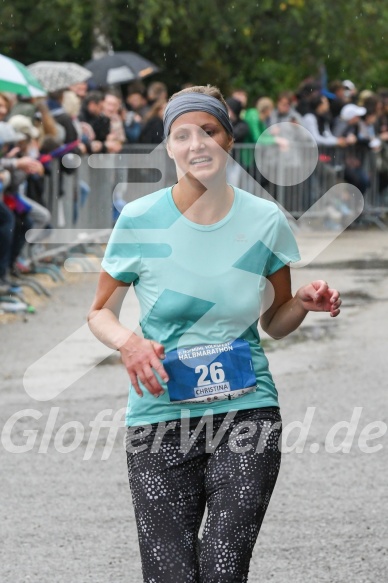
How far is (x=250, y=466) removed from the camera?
156 inches

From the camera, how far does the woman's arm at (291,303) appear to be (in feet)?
13.2

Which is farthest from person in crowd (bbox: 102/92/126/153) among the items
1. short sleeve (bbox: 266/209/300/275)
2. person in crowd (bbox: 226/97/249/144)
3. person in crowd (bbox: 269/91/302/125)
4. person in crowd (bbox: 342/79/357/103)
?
short sleeve (bbox: 266/209/300/275)

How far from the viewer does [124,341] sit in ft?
12.7

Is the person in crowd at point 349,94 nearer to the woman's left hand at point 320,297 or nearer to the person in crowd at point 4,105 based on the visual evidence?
the person in crowd at point 4,105

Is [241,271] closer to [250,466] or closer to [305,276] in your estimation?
[250,466]

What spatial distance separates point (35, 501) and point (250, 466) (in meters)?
A: 2.89

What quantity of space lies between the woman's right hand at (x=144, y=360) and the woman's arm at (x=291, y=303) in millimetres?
500

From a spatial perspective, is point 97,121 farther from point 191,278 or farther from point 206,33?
point 206,33

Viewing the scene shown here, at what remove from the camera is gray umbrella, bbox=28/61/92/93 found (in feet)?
55.1

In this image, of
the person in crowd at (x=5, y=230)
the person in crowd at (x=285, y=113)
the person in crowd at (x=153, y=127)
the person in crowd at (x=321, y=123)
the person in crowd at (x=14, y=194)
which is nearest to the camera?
the person in crowd at (x=5, y=230)

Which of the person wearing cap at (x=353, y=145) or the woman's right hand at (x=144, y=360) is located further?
the person wearing cap at (x=353, y=145)

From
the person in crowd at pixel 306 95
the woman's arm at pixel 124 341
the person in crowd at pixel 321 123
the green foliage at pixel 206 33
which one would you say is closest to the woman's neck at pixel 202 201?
the woman's arm at pixel 124 341

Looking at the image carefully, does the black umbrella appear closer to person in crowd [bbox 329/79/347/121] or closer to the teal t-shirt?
person in crowd [bbox 329/79/347/121]

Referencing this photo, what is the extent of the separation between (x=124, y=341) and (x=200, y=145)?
23.9 inches
